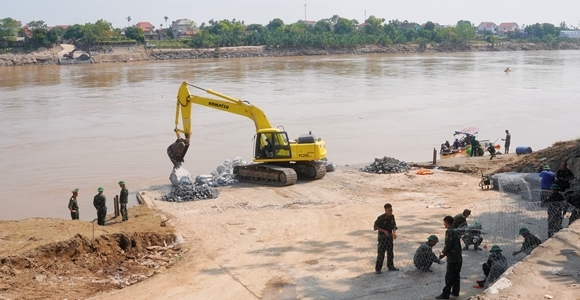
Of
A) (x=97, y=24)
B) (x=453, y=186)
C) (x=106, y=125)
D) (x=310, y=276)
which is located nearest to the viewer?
(x=310, y=276)

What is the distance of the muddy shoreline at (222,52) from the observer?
103 metres

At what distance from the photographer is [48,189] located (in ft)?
74.7

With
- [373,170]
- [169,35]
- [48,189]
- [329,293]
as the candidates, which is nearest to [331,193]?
[373,170]

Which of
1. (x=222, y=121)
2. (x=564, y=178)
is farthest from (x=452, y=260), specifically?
(x=222, y=121)

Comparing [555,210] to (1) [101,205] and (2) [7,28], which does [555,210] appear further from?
(2) [7,28]

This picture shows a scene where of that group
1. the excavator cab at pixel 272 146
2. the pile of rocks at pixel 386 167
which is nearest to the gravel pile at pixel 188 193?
the excavator cab at pixel 272 146

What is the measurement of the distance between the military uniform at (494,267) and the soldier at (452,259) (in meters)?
0.58

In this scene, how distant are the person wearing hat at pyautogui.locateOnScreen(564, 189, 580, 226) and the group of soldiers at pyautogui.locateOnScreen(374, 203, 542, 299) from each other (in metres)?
1.32

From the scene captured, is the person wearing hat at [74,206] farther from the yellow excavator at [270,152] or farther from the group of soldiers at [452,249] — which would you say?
the group of soldiers at [452,249]

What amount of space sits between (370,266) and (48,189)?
14644mm

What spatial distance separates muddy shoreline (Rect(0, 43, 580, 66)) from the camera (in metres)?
103

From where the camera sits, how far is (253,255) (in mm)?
13344

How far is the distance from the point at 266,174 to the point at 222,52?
104217 mm

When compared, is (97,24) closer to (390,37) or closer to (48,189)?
(390,37)
